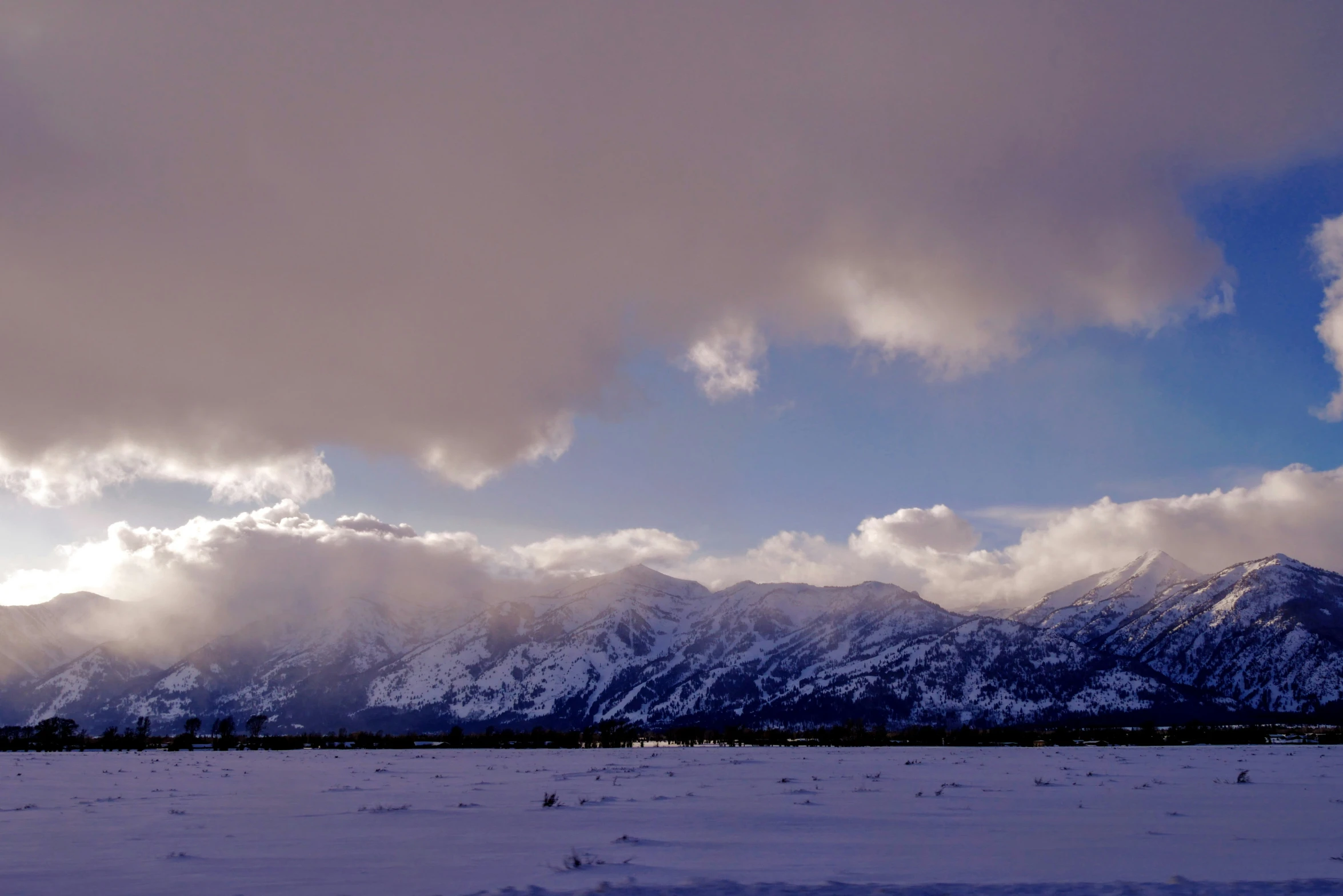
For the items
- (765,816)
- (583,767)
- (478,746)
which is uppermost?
(765,816)

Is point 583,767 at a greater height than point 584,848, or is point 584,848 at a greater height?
point 584,848

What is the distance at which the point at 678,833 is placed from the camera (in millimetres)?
29828

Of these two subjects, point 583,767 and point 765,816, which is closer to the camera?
point 765,816

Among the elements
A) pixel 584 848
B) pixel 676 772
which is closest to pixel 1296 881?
pixel 584 848

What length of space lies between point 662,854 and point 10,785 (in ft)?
181

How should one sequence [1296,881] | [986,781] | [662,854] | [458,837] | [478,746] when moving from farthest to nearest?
[478,746]
[986,781]
[458,837]
[662,854]
[1296,881]

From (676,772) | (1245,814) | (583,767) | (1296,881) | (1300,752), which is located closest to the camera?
(1296,881)

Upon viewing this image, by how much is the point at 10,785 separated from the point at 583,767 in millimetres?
42429

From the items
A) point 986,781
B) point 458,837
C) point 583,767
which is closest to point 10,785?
point 583,767

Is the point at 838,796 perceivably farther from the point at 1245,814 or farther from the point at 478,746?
the point at 478,746

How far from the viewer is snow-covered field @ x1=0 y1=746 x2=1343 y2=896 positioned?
67.3 ft

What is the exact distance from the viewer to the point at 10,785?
187ft

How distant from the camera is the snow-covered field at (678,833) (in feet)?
67.3

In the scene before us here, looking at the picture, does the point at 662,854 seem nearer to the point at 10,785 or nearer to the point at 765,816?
the point at 765,816
